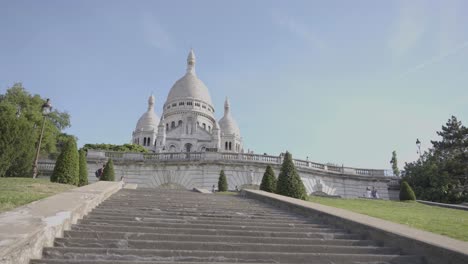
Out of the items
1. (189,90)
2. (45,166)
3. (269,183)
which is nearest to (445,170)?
(269,183)

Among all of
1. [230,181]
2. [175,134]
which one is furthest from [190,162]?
[175,134]

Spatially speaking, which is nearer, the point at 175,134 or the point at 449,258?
the point at 449,258

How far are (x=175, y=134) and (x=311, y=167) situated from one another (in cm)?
4766

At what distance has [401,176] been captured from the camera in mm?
31672

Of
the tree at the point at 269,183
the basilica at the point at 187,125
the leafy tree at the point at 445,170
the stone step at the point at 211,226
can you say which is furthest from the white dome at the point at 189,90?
the stone step at the point at 211,226

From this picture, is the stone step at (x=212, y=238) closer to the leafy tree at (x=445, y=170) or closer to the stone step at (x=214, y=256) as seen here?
the stone step at (x=214, y=256)

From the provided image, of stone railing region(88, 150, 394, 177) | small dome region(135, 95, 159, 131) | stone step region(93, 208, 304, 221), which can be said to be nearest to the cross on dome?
small dome region(135, 95, 159, 131)

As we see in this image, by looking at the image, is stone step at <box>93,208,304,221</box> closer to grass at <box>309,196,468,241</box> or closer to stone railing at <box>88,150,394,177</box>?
grass at <box>309,196,468,241</box>

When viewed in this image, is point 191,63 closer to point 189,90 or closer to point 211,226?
point 189,90

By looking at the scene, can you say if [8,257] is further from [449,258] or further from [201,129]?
[201,129]

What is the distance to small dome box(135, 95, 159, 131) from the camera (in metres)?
76.9

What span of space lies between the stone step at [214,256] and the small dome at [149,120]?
7358 cm

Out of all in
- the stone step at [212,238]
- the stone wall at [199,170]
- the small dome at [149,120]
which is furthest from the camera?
the small dome at [149,120]

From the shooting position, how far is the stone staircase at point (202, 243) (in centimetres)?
447
